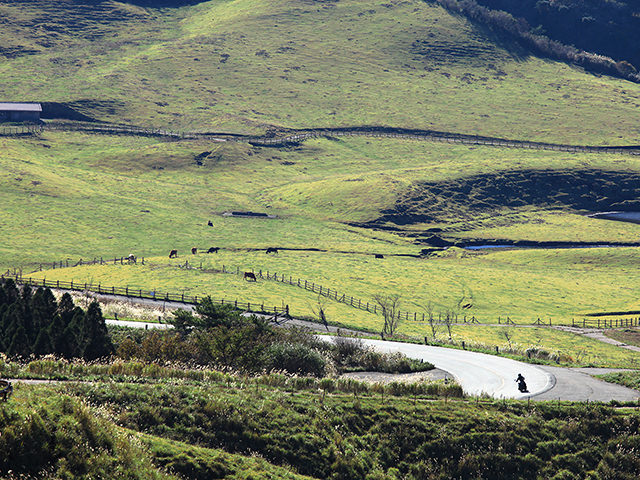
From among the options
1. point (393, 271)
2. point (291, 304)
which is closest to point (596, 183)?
point (393, 271)

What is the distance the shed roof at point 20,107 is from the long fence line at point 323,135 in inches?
200

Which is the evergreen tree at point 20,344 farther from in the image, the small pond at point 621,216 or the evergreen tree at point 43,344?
the small pond at point 621,216

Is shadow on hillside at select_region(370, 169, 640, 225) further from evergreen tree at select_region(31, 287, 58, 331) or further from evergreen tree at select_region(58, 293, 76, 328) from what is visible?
evergreen tree at select_region(31, 287, 58, 331)

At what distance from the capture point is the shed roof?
579 feet

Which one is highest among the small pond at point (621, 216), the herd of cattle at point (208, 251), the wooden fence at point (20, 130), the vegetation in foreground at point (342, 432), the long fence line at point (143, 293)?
the vegetation in foreground at point (342, 432)

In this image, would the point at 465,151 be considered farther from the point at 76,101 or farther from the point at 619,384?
the point at 619,384

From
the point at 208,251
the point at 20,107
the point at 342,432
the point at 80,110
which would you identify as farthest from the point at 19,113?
the point at 342,432

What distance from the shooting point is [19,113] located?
177125 mm

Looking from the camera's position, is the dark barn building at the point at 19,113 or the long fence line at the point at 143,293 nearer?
the long fence line at the point at 143,293

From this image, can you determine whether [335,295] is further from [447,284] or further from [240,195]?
[240,195]

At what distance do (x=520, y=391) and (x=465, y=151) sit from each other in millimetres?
151900

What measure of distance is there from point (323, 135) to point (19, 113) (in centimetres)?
7489

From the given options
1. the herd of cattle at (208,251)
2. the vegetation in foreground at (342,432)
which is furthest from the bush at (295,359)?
the herd of cattle at (208,251)

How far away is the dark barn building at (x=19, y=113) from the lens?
176m
